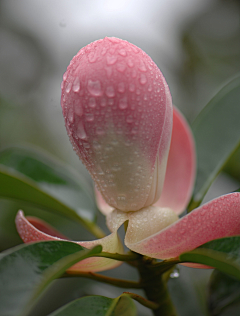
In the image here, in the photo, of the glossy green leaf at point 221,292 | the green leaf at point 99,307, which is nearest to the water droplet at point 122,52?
the green leaf at point 99,307

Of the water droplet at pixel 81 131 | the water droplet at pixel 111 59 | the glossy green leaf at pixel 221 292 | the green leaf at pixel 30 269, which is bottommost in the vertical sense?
the glossy green leaf at pixel 221 292

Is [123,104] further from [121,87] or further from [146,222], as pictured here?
[146,222]

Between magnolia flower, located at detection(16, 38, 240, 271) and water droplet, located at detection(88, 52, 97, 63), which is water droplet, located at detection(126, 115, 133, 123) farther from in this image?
water droplet, located at detection(88, 52, 97, 63)

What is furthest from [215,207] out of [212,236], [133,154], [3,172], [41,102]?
[41,102]

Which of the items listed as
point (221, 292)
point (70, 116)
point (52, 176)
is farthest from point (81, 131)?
point (221, 292)

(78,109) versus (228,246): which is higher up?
(78,109)

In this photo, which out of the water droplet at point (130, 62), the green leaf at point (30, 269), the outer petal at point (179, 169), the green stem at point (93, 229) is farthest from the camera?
the green stem at point (93, 229)

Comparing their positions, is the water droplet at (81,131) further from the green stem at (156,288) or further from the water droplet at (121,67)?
the green stem at (156,288)
